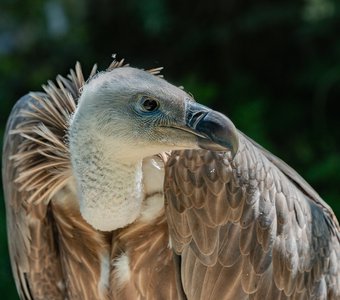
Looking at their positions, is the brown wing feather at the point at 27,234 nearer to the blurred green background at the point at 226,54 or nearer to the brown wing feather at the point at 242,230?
the brown wing feather at the point at 242,230

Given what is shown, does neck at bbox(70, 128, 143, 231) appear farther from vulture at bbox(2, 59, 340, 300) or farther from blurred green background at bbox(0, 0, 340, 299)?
blurred green background at bbox(0, 0, 340, 299)

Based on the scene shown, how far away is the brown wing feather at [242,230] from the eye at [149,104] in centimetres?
32

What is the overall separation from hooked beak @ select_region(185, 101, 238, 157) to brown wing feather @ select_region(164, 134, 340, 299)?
0.34 metres

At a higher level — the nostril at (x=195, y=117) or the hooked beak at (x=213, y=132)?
the nostril at (x=195, y=117)

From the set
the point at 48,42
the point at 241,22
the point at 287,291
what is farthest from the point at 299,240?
the point at 48,42

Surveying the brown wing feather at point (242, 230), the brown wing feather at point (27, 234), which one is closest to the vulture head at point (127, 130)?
the brown wing feather at point (242, 230)

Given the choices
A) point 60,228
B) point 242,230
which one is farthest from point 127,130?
point 60,228

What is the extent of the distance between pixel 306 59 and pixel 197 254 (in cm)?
408

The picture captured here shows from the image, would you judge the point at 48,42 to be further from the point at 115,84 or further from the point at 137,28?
the point at 115,84

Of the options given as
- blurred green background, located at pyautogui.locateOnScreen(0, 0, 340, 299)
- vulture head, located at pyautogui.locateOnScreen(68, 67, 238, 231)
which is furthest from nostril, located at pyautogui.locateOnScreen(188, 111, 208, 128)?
blurred green background, located at pyautogui.locateOnScreen(0, 0, 340, 299)

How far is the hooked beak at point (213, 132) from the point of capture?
2916mm

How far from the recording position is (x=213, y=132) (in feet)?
9.58

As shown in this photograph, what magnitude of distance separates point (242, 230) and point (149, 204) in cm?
37

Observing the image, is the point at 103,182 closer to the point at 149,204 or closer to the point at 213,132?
the point at 149,204
